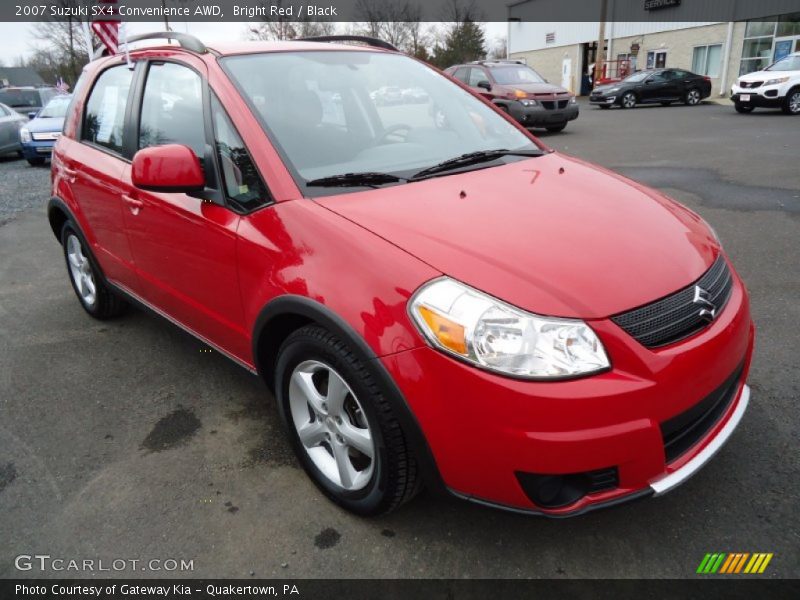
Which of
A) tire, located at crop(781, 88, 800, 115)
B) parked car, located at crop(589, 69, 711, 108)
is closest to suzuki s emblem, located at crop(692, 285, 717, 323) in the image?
tire, located at crop(781, 88, 800, 115)

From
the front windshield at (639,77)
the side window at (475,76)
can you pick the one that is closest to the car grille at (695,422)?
the side window at (475,76)

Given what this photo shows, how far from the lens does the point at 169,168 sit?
8.04 ft

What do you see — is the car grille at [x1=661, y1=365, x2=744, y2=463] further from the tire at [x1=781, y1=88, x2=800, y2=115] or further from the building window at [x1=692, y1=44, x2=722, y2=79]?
the building window at [x1=692, y1=44, x2=722, y2=79]

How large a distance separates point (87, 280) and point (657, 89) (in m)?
23.2

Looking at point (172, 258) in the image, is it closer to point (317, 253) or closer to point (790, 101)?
point (317, 253)

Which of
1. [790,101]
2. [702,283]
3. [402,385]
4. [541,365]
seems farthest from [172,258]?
[790,101]

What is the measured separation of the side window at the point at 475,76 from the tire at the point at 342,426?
1390 centimetres

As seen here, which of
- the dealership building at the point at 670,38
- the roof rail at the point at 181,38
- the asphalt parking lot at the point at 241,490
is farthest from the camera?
the dealership building at the point at 670,38

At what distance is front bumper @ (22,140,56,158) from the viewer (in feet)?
42.2

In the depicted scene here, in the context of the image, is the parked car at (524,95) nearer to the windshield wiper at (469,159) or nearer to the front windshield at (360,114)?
the front windshield at (360,114)

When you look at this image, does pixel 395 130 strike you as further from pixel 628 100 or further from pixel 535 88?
pixel 628 100

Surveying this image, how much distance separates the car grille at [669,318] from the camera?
1.85m

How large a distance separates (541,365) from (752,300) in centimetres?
305

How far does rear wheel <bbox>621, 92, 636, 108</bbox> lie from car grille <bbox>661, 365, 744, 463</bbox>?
23.2 m
